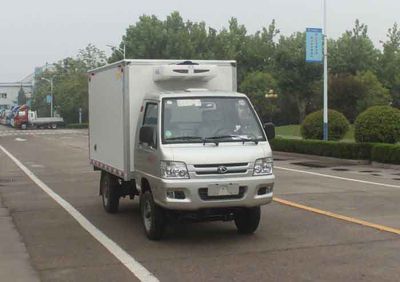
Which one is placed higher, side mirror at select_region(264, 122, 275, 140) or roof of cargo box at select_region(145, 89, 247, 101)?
roof of cargo box at select_region(145, 89, 247, 101)

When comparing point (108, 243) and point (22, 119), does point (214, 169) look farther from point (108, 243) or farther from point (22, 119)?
point (22, 119)

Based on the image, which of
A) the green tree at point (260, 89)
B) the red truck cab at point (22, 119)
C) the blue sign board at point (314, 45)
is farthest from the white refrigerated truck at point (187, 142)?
the red truck cab at point (22, 119)

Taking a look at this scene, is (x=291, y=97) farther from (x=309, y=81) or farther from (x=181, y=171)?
(x=181, y=171)

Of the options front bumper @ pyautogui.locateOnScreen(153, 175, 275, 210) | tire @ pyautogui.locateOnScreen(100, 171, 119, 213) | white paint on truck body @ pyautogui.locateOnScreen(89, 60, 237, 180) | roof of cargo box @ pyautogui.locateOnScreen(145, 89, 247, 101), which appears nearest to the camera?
front bumper @ pyautogui.locateOnScreen(153, 175, 275, 210)

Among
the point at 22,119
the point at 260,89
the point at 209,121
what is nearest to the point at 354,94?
the point at 260,89

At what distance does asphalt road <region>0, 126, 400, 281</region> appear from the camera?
7.02 meters

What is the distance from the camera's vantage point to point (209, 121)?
891 cm

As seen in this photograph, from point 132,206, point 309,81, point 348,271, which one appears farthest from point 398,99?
point 348,271

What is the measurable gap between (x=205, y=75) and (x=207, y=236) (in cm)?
249

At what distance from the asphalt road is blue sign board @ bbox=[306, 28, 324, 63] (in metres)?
16.2

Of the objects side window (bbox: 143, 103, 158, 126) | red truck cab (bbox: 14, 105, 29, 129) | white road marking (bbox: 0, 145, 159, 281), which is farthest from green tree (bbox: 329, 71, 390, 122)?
side window (bbox: 143, 103, 158, 126)

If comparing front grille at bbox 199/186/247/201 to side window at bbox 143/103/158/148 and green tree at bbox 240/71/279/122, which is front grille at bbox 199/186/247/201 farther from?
green tree at bbox 240/71/279/122

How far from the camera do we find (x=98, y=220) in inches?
429

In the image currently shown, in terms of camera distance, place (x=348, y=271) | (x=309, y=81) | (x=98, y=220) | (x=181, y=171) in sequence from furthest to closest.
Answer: (x=309, y=81), (x=98, y=220), (x=181, y=171), (x=348, y=271)
